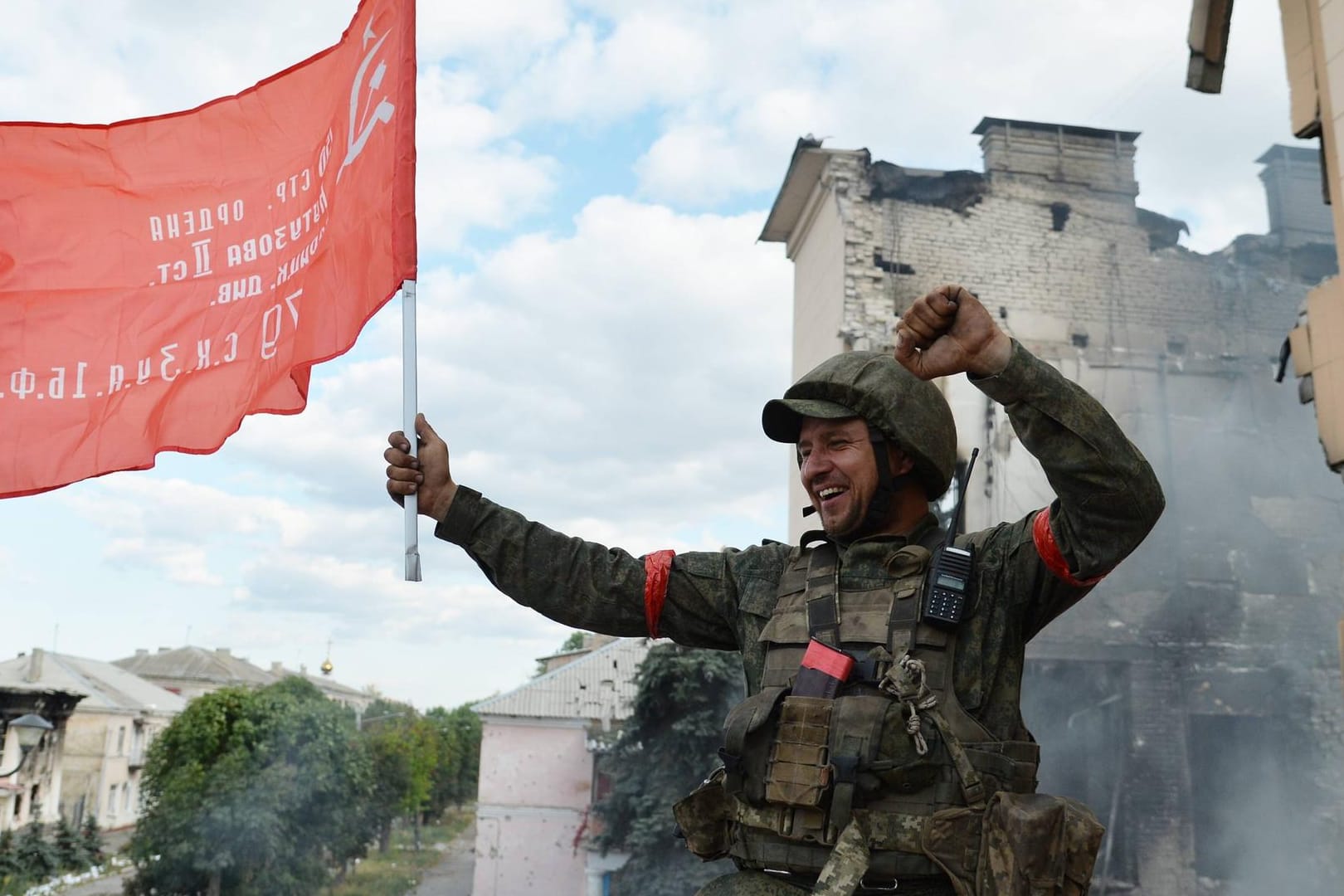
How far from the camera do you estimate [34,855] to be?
2841 cm

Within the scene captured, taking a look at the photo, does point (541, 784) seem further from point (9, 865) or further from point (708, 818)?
point (708, 818)

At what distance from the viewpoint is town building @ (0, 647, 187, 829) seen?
4128cm

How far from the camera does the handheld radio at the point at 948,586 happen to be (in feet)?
7.91

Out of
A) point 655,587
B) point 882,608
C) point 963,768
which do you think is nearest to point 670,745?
point 655,587

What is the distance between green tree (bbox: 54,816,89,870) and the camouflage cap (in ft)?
112

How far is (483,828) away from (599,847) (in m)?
4.97

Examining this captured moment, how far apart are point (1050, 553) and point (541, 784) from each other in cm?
2616

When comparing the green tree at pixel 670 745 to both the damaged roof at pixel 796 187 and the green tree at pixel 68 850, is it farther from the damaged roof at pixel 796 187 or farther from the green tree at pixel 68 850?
the green tree at pixel 68 850

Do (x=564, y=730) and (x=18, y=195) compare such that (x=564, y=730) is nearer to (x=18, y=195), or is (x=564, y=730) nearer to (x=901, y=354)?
(x=18, y=195)

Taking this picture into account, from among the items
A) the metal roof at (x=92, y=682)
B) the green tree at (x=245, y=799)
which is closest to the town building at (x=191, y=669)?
the metal roof at (x=92, y=682)

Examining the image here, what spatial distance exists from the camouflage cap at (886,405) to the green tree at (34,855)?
3157 cm

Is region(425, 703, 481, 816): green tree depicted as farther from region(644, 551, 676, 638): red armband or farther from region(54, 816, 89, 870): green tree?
region(644, 551, 676, 638): red armband

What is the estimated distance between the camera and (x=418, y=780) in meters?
45.4

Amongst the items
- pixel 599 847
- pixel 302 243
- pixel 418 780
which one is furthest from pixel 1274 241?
pixel 418 780
